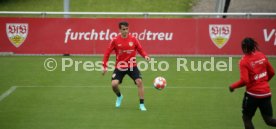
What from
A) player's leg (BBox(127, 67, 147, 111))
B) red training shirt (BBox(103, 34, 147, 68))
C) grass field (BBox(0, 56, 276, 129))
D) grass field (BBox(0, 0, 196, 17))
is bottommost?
grass field (BBox(0, 56, 276, 129))

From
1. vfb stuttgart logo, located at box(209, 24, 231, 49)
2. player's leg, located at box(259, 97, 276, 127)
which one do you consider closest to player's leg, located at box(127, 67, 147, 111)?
player's leg, located at box(259, 97, 276, 127)

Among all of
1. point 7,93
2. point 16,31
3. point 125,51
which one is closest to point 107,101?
point 125,51

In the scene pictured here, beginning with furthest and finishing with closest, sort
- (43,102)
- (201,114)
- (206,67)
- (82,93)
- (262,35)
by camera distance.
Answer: (262,35), (206,67), (82,93), (43,102), (201,114)

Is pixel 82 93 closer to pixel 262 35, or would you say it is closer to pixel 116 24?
pixel 116 24

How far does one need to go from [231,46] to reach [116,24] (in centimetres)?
485

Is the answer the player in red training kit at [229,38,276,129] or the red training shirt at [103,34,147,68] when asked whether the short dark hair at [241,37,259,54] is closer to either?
the player in red training kit at [229,38,276,129]

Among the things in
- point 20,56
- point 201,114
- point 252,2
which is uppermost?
point 252,2

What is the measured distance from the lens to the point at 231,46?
77.4ft

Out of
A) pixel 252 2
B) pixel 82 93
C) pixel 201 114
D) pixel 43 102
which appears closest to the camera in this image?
pixel 201 114

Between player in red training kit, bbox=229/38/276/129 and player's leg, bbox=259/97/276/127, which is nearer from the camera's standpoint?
player in red training kit, bbox=229/38/276/129

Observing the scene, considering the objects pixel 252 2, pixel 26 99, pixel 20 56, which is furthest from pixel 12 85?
pixel 252 2

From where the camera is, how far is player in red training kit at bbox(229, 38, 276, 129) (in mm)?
9930

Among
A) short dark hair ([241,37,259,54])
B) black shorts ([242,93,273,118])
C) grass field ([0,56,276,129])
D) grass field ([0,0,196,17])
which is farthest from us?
grass field ([0,0,196,17])

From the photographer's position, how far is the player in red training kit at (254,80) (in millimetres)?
9930
